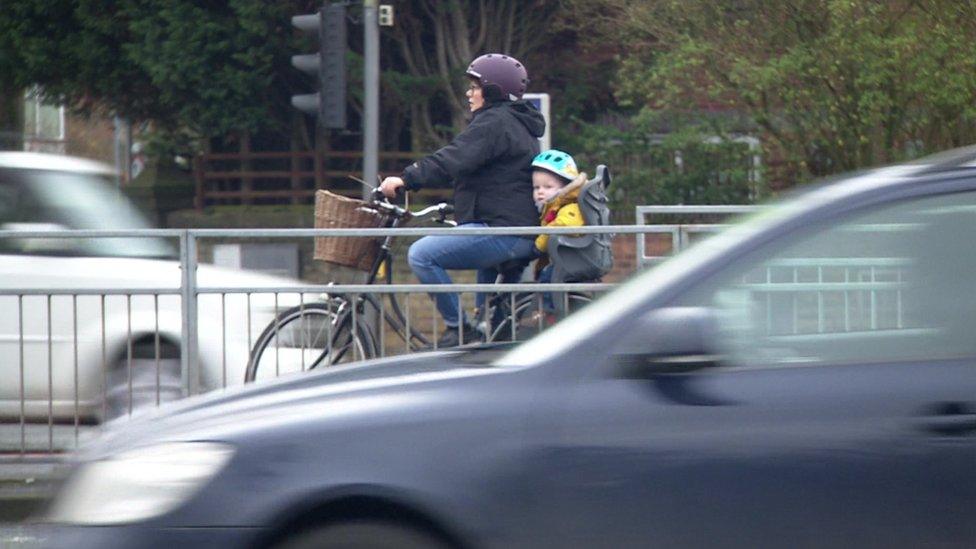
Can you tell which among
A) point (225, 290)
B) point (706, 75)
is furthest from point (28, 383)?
point (706, 75)

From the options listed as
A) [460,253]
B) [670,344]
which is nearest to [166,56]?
[460,253]

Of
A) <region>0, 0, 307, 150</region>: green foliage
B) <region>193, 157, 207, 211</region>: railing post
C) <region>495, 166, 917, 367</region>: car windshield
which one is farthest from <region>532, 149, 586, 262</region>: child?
<region>193, 157, 207, 211</region>: railing post

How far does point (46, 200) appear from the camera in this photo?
9.92m

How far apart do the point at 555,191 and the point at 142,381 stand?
2.23 metres

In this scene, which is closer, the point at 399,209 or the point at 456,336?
the point at 456,336

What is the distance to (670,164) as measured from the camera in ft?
70.1

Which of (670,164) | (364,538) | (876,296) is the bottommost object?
(364,538)

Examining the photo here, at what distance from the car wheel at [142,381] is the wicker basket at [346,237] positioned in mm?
911

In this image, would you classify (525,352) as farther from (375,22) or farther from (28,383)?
(375,22)

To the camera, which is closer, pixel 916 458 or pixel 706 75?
pixel 916 458

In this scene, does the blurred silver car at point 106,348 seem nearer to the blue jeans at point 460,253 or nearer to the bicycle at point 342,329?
the bicycle at point 342,329

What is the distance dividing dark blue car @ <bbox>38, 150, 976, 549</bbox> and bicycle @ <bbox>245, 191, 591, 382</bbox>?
3.53m

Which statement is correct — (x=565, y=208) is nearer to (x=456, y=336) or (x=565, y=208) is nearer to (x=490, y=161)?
(x=490, y=161)

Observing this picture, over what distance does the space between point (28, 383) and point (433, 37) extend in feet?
53.2
